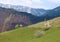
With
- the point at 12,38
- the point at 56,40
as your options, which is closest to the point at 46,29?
the point at 12,38

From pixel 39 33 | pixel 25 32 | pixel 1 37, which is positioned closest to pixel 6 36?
pixel 1 37

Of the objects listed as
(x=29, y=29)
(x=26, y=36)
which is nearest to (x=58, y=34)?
(x=26, y=36)

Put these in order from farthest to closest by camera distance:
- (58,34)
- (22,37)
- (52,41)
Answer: (22,37) → (58,34) → (52,41)

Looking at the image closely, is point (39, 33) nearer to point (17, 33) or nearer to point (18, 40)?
point (18, 40)

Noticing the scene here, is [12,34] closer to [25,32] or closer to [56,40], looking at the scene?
[25,32]

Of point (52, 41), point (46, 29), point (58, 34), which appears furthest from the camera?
point (46, 29)

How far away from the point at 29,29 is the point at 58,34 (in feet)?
41.9

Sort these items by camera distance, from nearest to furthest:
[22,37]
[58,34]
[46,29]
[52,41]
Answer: [52,41] → [58,34] → [22,37] → [46,29]

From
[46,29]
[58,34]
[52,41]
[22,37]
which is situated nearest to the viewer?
[52,41]

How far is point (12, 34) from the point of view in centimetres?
5631

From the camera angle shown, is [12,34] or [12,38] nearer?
[12,38]

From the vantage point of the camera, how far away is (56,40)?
41469 millimetres

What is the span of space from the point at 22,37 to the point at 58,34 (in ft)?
29.5

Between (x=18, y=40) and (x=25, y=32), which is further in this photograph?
(x=25, y=32)
